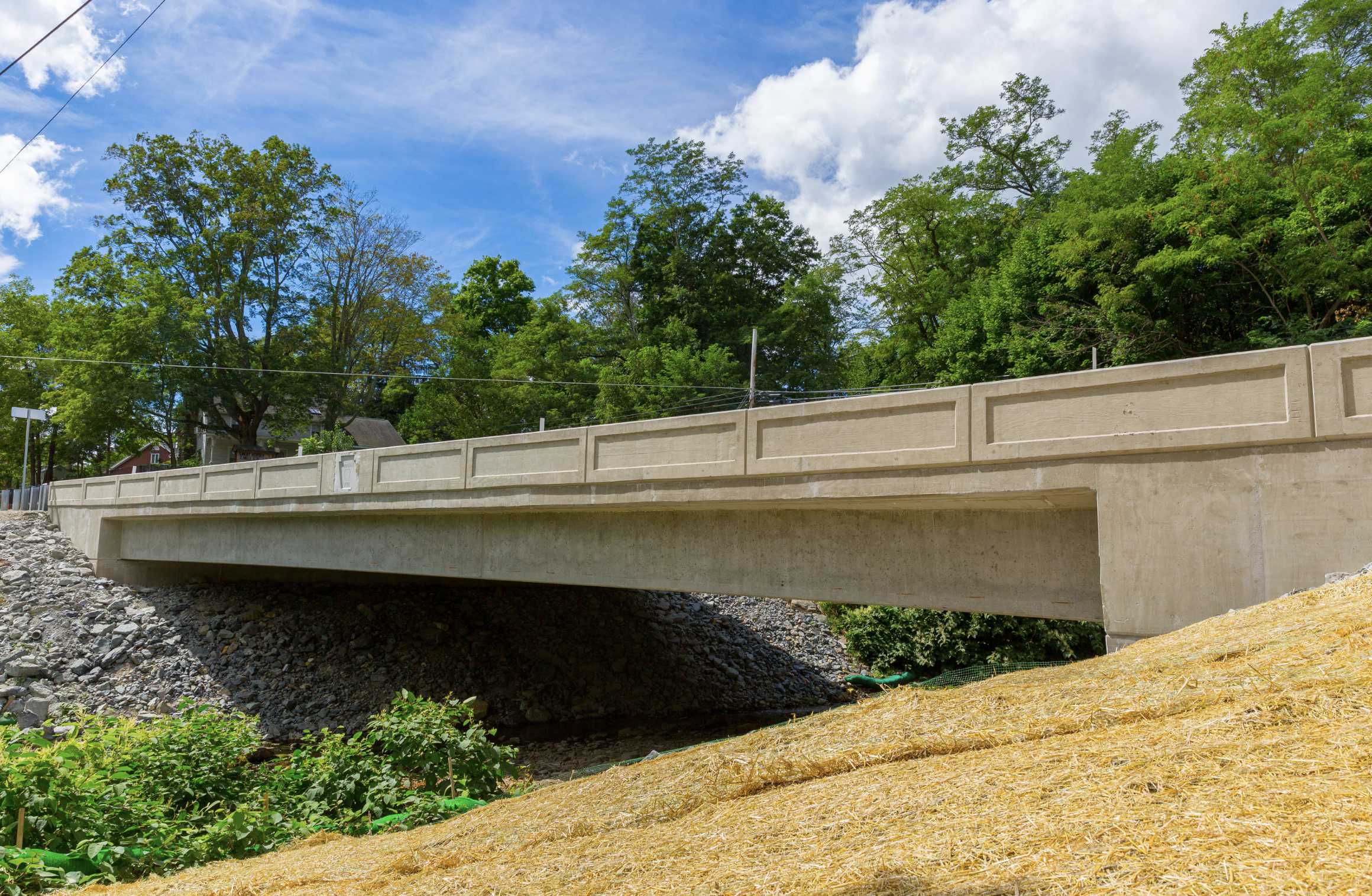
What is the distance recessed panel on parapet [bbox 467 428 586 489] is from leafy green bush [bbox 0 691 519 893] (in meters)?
3.66

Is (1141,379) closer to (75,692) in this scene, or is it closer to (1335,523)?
(1335,523)

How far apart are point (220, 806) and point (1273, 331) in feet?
91.9

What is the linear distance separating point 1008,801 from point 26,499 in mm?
34760

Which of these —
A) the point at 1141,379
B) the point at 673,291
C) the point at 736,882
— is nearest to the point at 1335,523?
the point at 1141,379

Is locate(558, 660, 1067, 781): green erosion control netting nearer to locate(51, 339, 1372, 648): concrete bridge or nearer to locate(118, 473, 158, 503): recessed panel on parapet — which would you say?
locate(51, 339, 1372, 648): concrete bridge

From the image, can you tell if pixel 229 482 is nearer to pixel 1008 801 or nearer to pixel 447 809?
pixel 447 809

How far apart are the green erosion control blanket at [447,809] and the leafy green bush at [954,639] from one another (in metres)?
14.3

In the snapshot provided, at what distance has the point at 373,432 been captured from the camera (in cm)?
5062

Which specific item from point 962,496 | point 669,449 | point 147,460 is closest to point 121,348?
point 669,449

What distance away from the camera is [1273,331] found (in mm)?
25203

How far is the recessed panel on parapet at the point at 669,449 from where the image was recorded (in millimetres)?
10508

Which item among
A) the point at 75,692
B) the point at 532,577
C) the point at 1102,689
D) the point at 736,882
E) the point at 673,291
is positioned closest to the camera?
the point at 736,882

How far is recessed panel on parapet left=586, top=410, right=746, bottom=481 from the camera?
10508 mm

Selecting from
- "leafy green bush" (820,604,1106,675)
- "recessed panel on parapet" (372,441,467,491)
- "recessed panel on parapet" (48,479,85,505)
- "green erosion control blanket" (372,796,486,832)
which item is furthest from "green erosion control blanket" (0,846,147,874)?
"recessed panel on parapet" (48,479,85,505)
